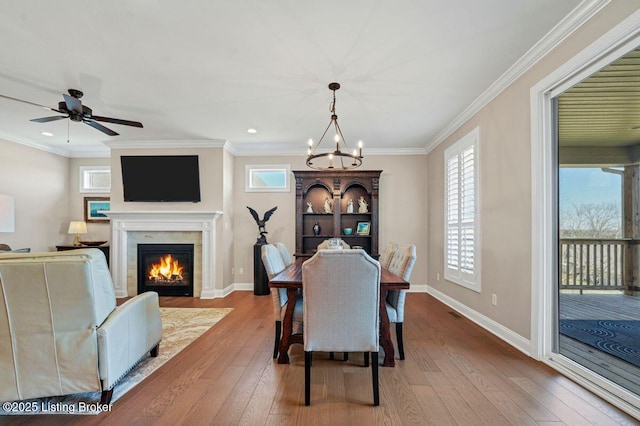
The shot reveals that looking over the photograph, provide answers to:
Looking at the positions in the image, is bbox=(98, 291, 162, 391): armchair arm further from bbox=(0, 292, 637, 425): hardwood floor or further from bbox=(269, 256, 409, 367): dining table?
bbox=(269, 256, 409, 367): dining table

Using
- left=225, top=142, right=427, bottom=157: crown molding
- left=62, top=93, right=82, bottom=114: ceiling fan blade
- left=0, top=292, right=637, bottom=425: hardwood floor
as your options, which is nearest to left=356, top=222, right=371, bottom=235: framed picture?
left=225, top=142, right=427, bottom=157: crown molding

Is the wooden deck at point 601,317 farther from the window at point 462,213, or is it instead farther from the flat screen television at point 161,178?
the flat screen television at point 161,178

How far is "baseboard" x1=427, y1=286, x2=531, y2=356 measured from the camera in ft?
8.61

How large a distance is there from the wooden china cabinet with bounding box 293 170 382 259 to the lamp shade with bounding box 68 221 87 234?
13.2ft

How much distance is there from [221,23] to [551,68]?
8.58 feet

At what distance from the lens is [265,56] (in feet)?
8.19

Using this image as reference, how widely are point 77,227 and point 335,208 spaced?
4.78m

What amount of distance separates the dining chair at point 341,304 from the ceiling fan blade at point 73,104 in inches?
106

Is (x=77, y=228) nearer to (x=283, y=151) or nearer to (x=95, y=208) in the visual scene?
(x=95, y=208)

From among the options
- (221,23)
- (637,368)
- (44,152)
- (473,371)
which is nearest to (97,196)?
(44,152)

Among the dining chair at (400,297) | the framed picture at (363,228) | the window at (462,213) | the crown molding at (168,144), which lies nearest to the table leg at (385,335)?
the dining chair at (400,297)

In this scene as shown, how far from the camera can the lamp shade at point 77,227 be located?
5305 millimetres

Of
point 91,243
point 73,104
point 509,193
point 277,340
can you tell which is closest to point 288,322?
point 277,340

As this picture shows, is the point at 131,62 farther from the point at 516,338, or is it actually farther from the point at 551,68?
the point at 516,338
